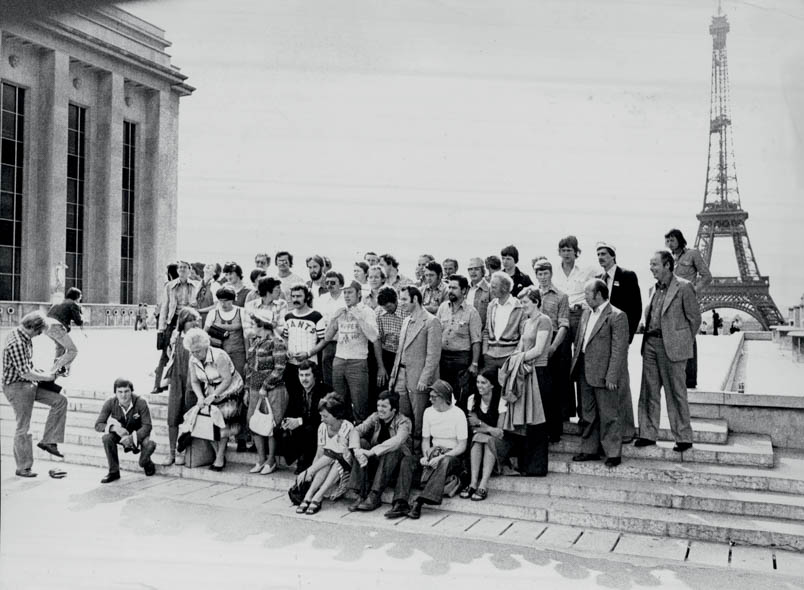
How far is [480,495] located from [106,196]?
25.0 metres

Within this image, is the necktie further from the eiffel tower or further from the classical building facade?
the classical building facade

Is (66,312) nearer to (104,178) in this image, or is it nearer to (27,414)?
(27,414)

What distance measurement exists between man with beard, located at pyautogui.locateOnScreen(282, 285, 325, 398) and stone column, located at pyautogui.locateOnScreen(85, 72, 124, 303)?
64.8 ft

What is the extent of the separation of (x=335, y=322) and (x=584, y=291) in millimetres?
2433

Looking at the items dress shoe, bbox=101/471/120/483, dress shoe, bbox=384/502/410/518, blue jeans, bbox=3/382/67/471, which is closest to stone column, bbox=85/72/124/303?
blue jeans, bbox=3/382/67/471

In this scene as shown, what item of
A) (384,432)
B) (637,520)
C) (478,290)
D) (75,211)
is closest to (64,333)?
(384,432)

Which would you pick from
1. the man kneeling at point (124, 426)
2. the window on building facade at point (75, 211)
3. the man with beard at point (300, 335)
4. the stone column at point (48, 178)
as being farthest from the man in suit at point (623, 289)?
the window on building facade at point (75, 211)

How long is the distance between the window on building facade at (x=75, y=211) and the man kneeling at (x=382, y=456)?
19.2 metres

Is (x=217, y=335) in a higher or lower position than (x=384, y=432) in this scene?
higher

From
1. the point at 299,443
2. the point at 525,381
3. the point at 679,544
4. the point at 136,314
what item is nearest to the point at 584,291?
the point at 525,381

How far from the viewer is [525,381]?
589 centimetres

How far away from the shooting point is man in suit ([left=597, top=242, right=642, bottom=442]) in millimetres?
6125

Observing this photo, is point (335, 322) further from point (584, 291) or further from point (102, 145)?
point (102, 145)

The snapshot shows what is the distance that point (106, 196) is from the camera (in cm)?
2631
